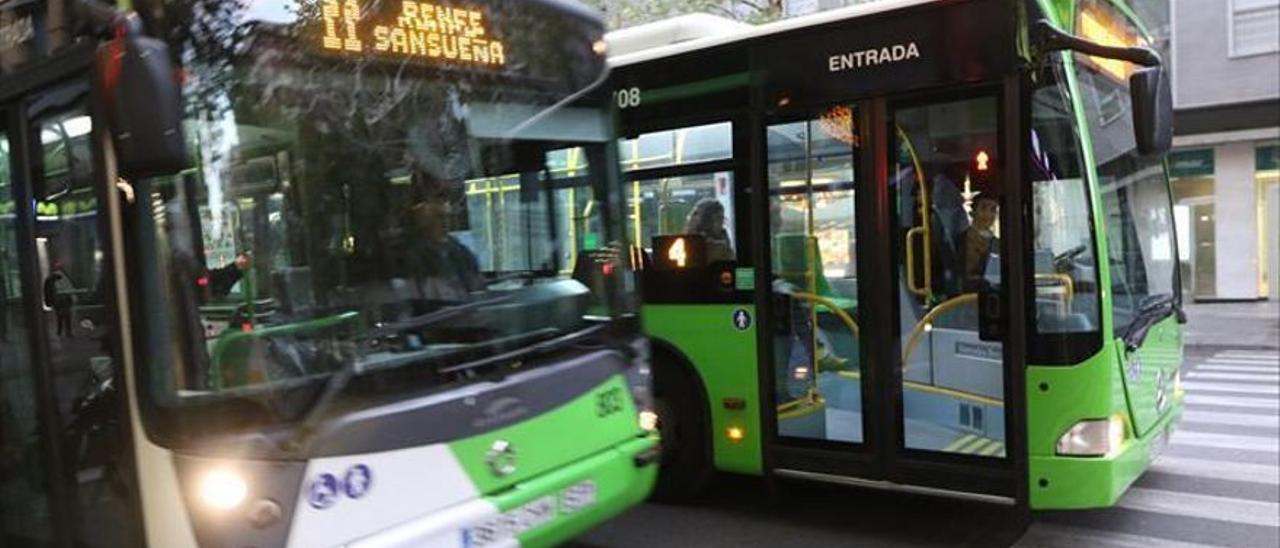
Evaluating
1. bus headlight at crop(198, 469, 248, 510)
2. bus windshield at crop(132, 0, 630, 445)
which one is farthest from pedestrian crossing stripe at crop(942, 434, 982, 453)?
bus headlight at crop(198, 469, 248, 510)

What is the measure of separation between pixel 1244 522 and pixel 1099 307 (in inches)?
75.2

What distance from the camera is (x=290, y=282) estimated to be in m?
3.29

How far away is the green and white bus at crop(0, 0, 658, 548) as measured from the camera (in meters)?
3.07

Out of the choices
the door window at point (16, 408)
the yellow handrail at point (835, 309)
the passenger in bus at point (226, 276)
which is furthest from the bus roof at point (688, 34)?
the door window at point (16, 408)

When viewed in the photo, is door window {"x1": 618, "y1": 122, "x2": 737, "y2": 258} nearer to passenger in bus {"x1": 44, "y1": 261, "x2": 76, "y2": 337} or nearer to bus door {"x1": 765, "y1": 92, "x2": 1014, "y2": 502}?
bus door {"x1": 765, "y1": 92, "x2": 1014, "y2": 502}

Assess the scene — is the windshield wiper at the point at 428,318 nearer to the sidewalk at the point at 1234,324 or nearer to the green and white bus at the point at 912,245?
the green and white bus at the point at 912,245

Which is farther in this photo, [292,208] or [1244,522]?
[1244,522]

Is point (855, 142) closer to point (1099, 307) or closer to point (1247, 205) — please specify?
point (1099, 307)

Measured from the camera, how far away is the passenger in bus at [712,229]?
5.87 m

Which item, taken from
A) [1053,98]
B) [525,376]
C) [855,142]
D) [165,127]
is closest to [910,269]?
[855,142]

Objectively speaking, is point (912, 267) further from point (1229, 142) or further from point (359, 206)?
point (1229, 142)

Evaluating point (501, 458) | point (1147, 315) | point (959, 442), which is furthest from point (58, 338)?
point (1147, 315)

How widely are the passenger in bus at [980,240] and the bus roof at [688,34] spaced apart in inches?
48.1

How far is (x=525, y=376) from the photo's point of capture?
384 centimetres
